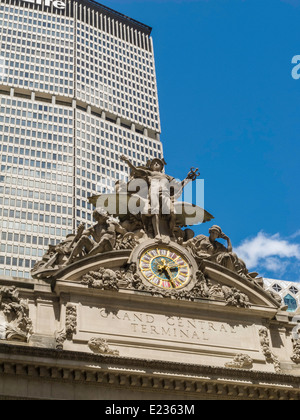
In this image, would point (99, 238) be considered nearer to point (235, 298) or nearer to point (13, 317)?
point (13, 317)

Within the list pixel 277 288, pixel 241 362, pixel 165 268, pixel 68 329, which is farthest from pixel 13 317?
pixel 277 288

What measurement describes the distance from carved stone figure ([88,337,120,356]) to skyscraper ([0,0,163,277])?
6801 centimetres

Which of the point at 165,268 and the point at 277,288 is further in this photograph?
the point at 277,288

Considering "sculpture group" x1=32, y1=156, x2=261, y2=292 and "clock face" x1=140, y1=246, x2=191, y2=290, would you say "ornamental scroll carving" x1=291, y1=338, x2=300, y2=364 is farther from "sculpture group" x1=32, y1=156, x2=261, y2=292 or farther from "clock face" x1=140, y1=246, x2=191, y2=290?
"clock face" x1=140, y1=246, x2=191, y2=290

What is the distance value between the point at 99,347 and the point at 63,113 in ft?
297

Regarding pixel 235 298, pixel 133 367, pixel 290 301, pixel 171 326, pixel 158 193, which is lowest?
pixel 133 367

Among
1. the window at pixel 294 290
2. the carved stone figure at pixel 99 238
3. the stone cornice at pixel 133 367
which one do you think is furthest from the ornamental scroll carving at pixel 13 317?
the window at pixel 294 290

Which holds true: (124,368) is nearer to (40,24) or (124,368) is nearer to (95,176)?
(95,176)

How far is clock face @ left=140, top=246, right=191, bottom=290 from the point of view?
125 feet

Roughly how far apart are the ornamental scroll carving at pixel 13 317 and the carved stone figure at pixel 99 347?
2.53 meters

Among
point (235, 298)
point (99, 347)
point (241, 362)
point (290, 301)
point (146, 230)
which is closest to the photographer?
point (99, 347)

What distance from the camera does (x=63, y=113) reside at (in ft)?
401

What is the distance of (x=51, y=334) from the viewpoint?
115ft

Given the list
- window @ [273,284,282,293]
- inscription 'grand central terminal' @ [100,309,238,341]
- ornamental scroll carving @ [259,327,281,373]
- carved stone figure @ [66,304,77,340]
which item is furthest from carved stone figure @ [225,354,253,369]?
window @ [273,284,282,293]
